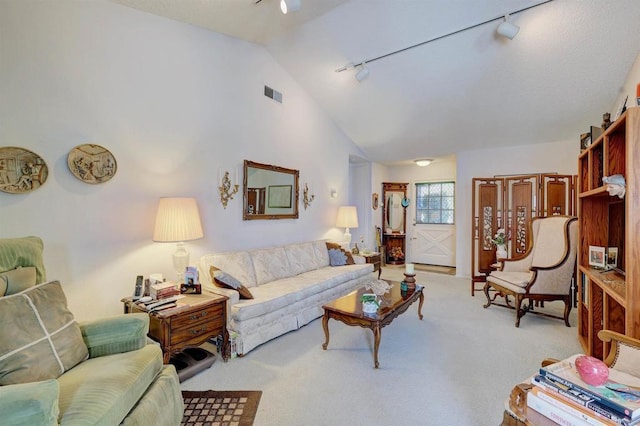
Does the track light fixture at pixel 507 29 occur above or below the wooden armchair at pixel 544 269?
above

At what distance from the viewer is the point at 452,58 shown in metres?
3.72

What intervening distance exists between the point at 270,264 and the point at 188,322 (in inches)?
58.1

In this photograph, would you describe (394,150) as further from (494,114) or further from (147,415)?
(147,415)

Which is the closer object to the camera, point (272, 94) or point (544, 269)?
point (544, 269)

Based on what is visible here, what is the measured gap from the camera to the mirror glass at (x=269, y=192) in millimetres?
3862

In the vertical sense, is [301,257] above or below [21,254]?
below

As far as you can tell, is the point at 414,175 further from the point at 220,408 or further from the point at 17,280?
the point at 17,280

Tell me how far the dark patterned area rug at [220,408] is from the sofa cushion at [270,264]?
1.46 m

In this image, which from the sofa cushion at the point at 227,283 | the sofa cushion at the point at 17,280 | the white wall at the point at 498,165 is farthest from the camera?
the white wall at the point at 498,165

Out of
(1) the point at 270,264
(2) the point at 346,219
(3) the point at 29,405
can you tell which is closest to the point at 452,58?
(2) the point at 346,219

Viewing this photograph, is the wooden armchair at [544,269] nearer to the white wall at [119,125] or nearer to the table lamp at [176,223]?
the white wall at [119,125]

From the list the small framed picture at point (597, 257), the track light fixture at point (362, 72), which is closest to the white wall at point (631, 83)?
the small framed picture at point (597, 257)

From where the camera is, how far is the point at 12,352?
1354mm

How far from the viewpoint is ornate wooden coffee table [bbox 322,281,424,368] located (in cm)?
248
